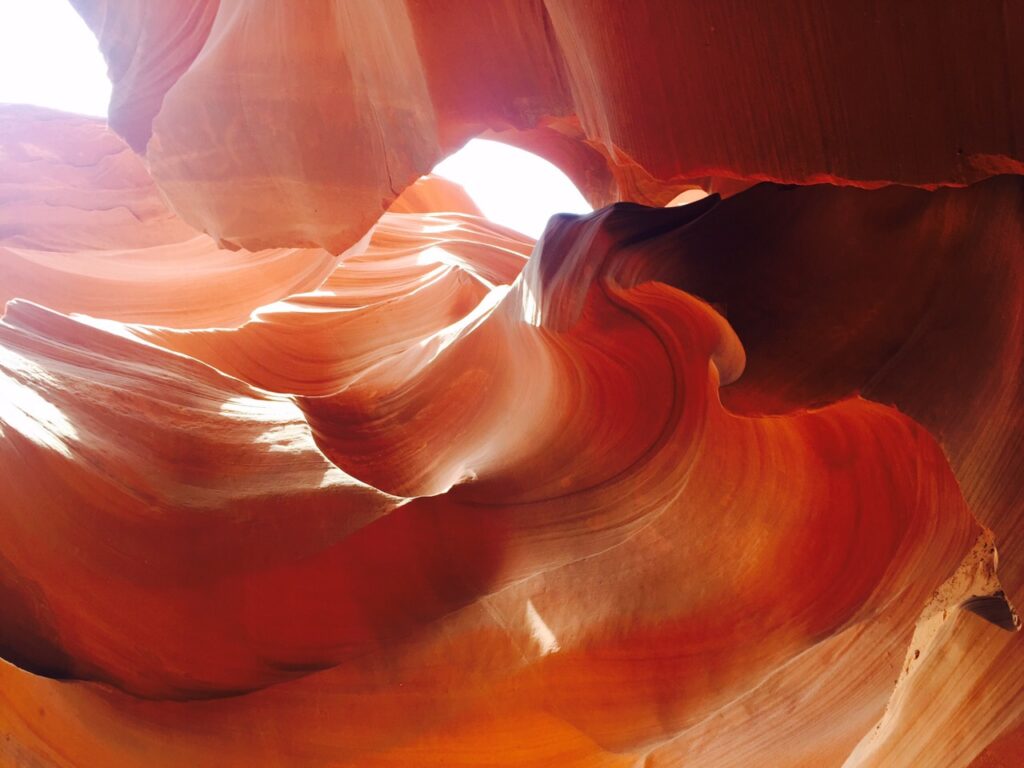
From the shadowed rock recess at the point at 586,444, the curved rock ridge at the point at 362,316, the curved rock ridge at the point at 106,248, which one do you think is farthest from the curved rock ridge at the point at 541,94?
the curved rock ridge at the point at 106,248

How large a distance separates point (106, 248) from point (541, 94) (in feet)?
9.96

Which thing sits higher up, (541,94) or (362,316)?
(541,94)

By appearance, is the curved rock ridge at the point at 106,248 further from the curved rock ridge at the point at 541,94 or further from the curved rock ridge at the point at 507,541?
the curved rock ridge at the point at 507,541

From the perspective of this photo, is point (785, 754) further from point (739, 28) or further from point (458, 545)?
point (739, 28)

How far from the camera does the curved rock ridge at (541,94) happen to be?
3.23 feet

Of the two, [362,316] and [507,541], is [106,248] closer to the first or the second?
[362,316]

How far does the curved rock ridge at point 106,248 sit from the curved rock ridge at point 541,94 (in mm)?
1104

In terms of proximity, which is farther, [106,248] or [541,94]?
[106,248]

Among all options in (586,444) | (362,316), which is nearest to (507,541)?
(586,444)

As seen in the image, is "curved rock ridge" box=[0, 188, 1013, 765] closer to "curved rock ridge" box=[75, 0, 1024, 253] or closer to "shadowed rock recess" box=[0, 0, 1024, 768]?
"shadowed rock recess" box=[0, 0, 1024, 768]

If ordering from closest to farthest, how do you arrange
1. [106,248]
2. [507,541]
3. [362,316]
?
[507,541]
[362,316]
[106,248]

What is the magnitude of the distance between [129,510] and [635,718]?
106cm

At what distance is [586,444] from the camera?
76.3 inches

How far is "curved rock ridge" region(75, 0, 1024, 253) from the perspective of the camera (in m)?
0.98
